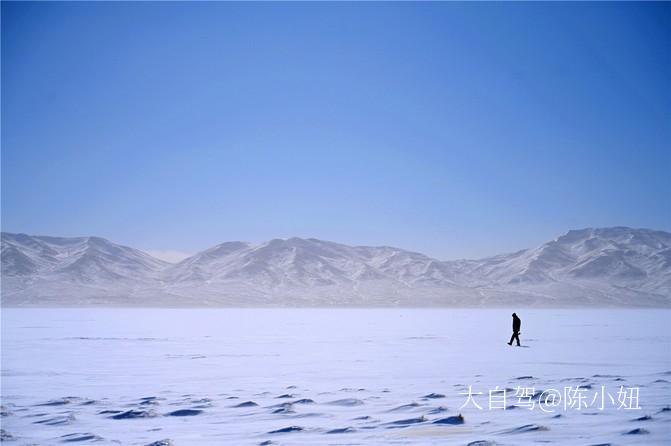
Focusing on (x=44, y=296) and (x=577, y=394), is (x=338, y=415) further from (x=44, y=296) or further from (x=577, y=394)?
(x=44, y=296)

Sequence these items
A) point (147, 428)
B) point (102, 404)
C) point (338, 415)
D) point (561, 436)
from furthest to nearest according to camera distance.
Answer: point (102, 404), point (338, 415), point (147, 428), point (561, 436)

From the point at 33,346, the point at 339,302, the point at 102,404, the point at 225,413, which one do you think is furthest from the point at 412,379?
the point at 339,302

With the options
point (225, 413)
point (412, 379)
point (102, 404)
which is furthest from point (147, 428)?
point (412, 379)

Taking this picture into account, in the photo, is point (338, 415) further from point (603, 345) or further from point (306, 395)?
point (603, 345)

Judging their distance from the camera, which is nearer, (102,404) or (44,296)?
(102,404)

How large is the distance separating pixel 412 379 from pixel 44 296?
181419mm

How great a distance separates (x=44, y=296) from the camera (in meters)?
176

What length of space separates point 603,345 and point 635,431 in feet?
56.3

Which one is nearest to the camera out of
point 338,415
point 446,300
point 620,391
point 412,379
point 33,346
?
point 338,415

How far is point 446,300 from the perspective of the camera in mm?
188000

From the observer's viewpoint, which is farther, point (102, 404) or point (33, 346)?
point (33, 346)

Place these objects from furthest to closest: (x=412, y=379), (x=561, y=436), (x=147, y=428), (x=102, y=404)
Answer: (x=412, y=379), (x=102, y=404), (x=147, y=428), (x=561, y=436)

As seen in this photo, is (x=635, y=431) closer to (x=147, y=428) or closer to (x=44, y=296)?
(x=147, y=428)

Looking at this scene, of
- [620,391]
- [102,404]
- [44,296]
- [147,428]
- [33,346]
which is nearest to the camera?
[147,428]
